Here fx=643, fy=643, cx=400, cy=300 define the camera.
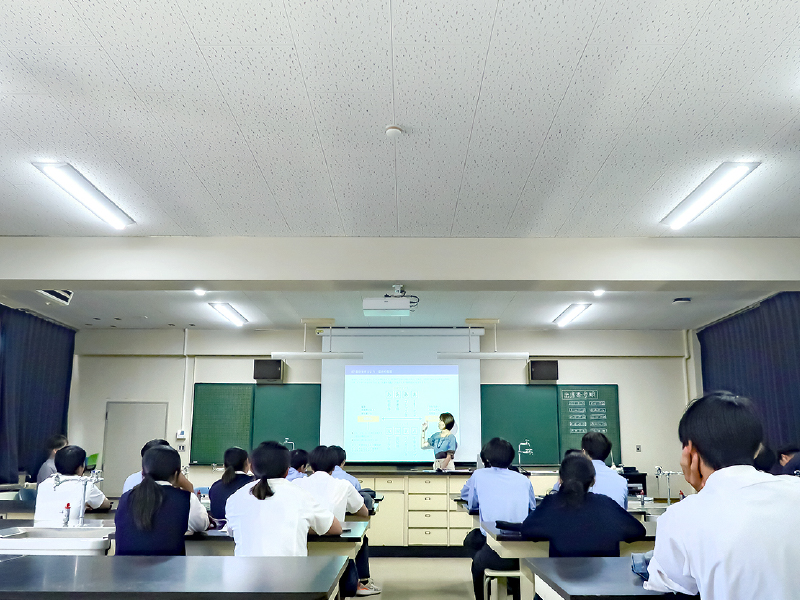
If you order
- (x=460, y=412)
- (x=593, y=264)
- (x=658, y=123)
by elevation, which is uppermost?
(x=658, y=123)

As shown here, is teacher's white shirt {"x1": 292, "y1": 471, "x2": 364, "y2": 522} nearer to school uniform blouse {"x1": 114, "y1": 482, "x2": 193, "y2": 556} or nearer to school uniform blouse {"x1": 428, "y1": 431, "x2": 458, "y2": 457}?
school uniform blouse {"x1": 114, "y1": 482, "x2": 193, "y2": 556}

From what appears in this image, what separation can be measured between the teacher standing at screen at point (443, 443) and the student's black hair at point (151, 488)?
5262 millimetres

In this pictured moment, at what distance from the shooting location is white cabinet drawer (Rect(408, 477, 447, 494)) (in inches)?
298

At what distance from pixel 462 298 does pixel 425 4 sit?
16.2ft

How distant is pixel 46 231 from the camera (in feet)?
15.9

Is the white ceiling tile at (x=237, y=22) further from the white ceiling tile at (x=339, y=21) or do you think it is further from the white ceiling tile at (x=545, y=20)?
the white ceiling tile at (x=545, y=20)

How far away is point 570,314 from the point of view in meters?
7.93

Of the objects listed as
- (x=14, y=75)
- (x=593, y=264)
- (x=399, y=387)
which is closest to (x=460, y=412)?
(x=399, y=387)

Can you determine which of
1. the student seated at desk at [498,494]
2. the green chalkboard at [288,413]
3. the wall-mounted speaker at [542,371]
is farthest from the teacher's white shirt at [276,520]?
the wall-mounted speaker at [542,371]

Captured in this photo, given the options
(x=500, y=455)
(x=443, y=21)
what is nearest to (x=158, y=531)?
(x=443, y=21)

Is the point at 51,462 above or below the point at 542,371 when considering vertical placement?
below

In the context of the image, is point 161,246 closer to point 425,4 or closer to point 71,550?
point 71,550

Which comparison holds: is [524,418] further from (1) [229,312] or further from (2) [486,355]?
(1) [229,312]

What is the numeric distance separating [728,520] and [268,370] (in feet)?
26.1
